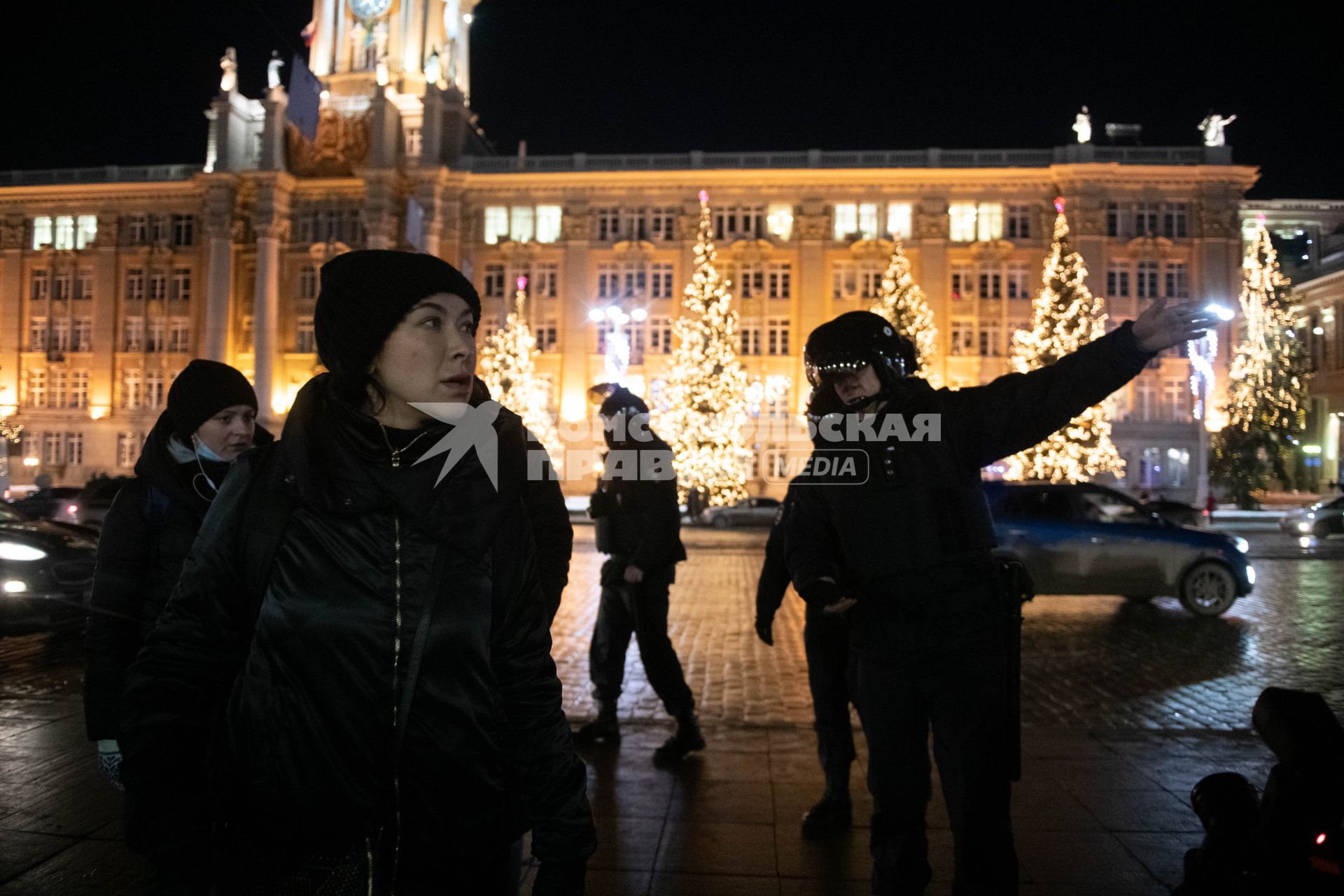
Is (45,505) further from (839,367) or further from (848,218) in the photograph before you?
(848,218)

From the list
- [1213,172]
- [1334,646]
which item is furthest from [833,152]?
[1334,646]

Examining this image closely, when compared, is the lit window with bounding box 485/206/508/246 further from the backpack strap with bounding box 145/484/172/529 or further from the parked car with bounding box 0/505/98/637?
the backpack strap with bounding box 145/484/172/529

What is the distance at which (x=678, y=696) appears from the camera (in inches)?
240

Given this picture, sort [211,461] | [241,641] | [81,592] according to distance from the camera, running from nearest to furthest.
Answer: [241,641], [211,461], [81,592]

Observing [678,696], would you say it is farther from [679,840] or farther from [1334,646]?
[1334,646]

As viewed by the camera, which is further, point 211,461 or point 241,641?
point 211,461

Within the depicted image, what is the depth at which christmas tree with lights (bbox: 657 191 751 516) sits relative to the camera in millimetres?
37969

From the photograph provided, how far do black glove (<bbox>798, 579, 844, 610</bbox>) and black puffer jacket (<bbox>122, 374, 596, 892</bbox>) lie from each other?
5.18 ft

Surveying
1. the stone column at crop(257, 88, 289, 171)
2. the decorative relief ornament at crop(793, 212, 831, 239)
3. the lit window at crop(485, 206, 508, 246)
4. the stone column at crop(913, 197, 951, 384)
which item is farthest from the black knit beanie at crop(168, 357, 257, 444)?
the stone column at crop(257, 88, 289, 171)

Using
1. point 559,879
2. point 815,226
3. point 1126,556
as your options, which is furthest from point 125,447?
point 559,879

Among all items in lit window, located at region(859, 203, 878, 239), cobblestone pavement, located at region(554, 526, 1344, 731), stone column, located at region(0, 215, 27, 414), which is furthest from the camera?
stone column, located at region(0, 215, 27, 414)

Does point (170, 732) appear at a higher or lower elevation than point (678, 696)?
Result: higher

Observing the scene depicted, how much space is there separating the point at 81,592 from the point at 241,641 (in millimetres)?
9102

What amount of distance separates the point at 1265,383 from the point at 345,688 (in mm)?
57652
